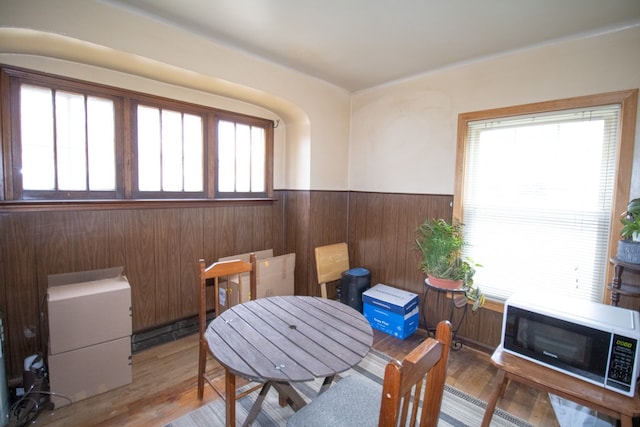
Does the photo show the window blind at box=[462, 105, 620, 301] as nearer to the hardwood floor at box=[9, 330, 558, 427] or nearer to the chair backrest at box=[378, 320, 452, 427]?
the hardwood floor at box=[9, 330, 558, 427]

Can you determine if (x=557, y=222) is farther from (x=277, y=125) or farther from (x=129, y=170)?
(x=129, y=170)

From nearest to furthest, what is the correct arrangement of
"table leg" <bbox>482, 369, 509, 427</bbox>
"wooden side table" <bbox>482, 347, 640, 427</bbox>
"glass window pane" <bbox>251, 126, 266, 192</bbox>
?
"wooden side table" <bbox>482, 347, 640, 427</bbox>
"table leg" <bbox>482, 369, 509, 427</bbox>
"glass window pane" <bbox>251, 126, 266, 192</bbox>

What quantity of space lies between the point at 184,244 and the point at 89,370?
1.12 m

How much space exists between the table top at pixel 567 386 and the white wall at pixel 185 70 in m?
2.28

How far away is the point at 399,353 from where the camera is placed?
2646 millimetres

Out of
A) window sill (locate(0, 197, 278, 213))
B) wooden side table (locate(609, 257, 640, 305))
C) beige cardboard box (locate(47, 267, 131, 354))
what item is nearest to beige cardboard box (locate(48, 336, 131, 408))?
beige cardboard box (locate(47, 267, 131, 354))

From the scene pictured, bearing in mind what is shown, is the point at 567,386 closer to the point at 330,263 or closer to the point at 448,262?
the point at 448,262

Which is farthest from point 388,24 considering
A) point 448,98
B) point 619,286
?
point 619,286

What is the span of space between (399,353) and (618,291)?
1592mm

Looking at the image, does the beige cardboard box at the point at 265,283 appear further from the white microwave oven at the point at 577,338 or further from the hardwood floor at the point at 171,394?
the white microwave oven at the point at 577,338

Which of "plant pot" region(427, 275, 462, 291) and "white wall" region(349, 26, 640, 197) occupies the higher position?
"white wall" region(349, 26, 640, 197)

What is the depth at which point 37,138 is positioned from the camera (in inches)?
81.7

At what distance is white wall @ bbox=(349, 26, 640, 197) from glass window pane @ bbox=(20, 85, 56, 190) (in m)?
2.75

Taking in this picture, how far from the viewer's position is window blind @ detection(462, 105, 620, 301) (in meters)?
2.12
